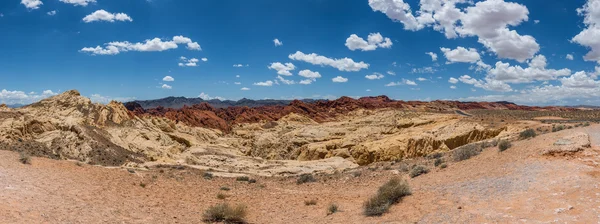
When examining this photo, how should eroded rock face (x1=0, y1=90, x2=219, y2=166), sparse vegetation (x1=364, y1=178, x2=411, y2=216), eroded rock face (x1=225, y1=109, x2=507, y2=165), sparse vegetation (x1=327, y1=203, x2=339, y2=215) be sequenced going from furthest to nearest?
eroded rock face (x1=225, y1=109, x2=507, y2=165) < eroded rock face (x1=0, y1=90, x2=219, y2=166) < sparse vegetation (x1=327, y1=203, x2=339, y2=215) < sparse vegetation (x1=364, y1=178, x2=411, y2=216)

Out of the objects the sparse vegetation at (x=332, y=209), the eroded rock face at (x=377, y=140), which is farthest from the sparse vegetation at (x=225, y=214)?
the eroded rock face at (x=377, y=140)

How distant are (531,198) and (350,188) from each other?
322 inches

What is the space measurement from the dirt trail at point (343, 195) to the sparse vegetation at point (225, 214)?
1.24ft

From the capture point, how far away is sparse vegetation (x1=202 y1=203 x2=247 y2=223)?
10.6 metres

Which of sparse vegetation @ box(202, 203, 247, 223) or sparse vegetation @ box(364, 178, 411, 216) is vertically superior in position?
sparse vegetation @ box(364, 178, 411, 216)

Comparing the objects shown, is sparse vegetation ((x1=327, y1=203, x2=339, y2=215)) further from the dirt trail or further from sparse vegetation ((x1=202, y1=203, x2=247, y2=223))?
sparse vegetation ((x1=202, y1=203, x2=247, y2=223))

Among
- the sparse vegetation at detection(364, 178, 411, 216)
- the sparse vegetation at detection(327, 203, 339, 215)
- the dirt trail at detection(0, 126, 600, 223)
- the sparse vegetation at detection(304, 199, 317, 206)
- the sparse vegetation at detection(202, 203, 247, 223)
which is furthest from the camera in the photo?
the sparse vegetation at detection(304, 199, 317, 206)

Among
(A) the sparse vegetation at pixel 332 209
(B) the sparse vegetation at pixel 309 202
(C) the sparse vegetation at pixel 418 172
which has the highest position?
(C) the sparse vegetation at pixel 418 172

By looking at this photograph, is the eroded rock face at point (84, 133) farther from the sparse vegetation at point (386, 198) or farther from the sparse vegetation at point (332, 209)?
the sparse vegetation at point (386, 198)

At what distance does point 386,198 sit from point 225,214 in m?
4.88

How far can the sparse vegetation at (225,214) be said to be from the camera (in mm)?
10570

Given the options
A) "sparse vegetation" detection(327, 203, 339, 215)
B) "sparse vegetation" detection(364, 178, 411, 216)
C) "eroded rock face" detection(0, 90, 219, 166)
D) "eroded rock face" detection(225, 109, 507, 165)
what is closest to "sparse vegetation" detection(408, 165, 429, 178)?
"sparse vegetation" detection(364, 178, 411, 216)

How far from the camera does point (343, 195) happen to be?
14023 mm

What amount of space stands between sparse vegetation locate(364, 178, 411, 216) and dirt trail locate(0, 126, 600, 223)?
27cm
